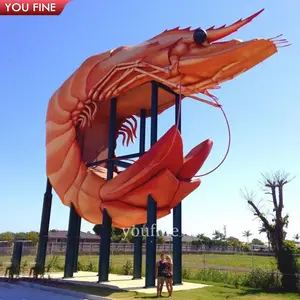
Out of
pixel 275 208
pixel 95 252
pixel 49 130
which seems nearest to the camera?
pixel 275 208

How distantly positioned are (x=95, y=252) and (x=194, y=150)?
27.3 metres

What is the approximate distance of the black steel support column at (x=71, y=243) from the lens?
14.3 metres

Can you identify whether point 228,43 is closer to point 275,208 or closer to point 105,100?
point 105,100

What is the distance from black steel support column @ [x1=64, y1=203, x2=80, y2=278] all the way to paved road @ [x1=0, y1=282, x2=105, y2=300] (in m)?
2.38

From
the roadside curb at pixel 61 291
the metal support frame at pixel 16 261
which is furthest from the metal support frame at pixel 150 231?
the metal support frame at pixel 16 261

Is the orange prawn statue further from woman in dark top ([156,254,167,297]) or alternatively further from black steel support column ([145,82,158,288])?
woman in dark top ([156,254,167,297])

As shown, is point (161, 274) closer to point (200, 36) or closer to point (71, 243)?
point (71, 243)

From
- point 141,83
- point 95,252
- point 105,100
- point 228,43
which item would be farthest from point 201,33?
point 95,252

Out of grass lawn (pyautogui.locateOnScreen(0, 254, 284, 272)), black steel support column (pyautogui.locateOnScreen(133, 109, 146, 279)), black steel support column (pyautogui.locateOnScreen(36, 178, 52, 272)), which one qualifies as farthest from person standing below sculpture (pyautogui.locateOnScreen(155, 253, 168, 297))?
black steel support column (pyautogui.locateOnScreen(36, 178, 52, 272))

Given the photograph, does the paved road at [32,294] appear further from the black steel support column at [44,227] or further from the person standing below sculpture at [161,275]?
the black steel support column at [44,227]

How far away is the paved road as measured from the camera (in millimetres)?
9822

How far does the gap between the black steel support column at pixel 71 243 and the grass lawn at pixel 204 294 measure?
8.71ft

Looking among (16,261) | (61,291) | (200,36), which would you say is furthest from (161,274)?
(16,261)

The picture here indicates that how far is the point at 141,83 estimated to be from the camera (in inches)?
481
